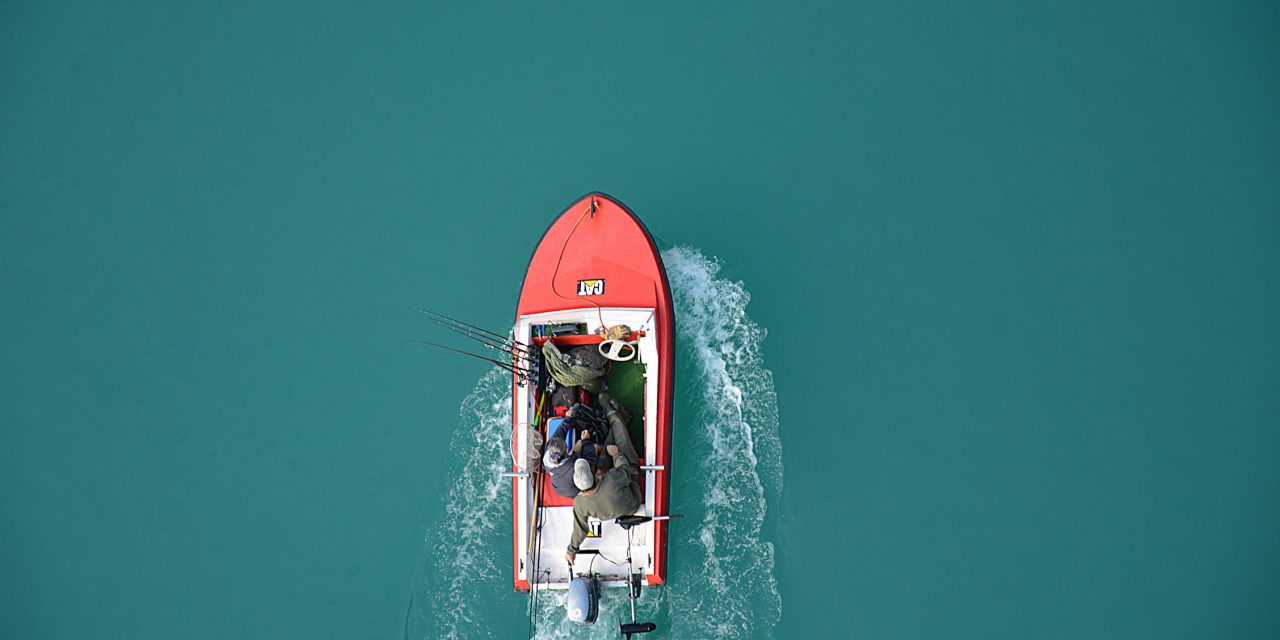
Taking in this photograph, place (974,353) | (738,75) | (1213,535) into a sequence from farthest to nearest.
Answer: (738,75) < (974,353) < (1213,535)

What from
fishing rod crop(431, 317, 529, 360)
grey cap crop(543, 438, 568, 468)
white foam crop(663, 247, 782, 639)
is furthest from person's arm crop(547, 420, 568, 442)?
white foam crop(663, 247, 782, 639)

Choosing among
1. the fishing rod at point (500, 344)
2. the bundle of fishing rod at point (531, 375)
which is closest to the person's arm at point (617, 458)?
the bundle of fishing rod at point (531, 375)

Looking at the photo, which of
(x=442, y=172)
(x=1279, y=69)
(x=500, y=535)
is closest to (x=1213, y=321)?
(x=1279, y=69)

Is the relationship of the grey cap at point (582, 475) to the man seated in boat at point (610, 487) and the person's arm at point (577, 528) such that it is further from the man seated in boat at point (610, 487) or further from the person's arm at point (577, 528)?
the person's arm at point (577, 528)

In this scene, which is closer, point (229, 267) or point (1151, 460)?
point (1151, 460)

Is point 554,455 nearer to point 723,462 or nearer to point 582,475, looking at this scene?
point 582,475

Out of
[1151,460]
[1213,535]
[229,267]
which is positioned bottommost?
[1213,535]

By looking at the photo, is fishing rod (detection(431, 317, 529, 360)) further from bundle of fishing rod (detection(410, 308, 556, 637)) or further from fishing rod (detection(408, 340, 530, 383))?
fishing rod (detection(408, 340, 530, 383))

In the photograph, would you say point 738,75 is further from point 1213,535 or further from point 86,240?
point 86,240
